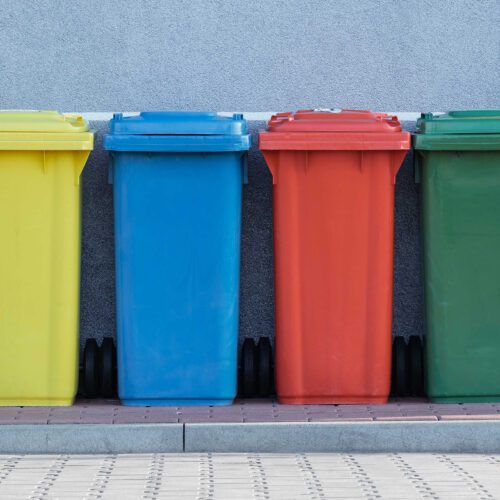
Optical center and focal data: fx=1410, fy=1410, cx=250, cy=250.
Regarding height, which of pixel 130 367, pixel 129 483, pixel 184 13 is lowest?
pixel 129 483

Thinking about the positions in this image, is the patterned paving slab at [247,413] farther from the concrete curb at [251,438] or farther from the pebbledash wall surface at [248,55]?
the pebbledash wall surface at [248,55]

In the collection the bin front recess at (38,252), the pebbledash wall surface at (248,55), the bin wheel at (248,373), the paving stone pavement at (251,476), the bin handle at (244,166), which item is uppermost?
the pebbledash wall surface at (248,55)

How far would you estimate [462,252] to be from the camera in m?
7.11

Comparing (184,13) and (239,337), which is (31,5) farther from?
(239,337)

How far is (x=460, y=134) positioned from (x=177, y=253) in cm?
154

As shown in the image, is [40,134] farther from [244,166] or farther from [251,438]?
[251,438]

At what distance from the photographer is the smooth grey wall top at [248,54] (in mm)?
8172

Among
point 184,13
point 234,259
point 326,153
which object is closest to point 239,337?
point 234,259

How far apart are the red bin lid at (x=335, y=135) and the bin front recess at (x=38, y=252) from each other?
948 millimetres

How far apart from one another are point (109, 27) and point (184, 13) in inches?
17.4

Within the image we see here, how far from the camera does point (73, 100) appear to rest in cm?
817

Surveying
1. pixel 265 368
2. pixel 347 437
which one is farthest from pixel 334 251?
pixel 347 437

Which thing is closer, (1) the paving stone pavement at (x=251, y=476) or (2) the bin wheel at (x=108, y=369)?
(1) the paving stone pavement at (x=251, y=476)

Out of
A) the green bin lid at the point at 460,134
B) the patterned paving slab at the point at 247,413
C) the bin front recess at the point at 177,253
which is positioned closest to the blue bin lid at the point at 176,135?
the bin front recess at the point at 177,253
